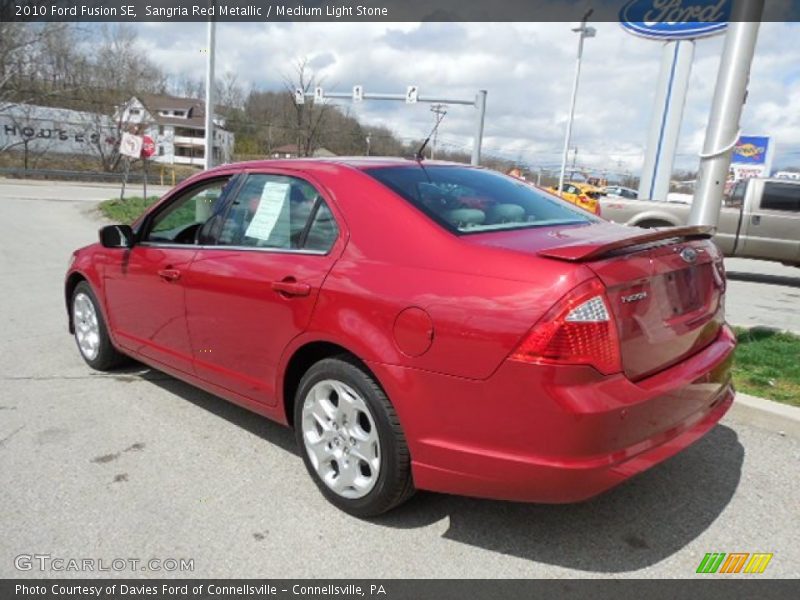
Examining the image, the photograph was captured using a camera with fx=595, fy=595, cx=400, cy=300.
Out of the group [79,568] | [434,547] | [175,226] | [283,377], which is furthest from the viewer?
[175,226]

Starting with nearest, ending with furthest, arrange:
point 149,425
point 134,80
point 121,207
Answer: point 149,425 → point 121,207 → point 134,80

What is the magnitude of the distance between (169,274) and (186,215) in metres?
0.49

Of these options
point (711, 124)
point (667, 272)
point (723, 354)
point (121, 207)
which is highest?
point (711, 124)

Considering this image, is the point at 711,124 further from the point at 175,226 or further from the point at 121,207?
the point at 121,207

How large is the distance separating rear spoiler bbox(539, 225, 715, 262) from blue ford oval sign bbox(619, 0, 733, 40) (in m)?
13.7

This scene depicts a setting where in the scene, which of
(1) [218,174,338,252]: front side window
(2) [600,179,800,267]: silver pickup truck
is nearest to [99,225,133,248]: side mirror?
(1) [218,174,338,252]: front side window

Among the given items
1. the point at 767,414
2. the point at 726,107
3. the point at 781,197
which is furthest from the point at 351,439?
the point at 781,197

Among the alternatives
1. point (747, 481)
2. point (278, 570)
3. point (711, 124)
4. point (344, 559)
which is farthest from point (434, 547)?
point (711, 124)

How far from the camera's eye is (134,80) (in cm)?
4878

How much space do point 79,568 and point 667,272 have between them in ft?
8.96

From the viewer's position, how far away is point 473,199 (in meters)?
3.07

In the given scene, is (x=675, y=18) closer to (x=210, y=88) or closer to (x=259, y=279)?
(x=210, y=88)

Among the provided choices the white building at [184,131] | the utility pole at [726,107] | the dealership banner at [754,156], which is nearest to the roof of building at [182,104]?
the white building at [184,131]

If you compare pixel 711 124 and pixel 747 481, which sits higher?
pixel 711 124
